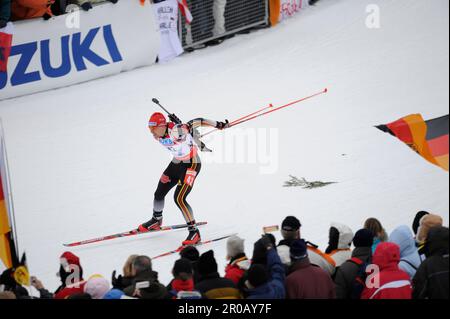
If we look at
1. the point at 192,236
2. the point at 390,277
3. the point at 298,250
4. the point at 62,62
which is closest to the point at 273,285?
the point at 298,250

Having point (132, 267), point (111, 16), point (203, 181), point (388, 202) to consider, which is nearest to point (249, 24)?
point (111, 16)

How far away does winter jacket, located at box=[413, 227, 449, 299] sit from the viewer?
19.6ft

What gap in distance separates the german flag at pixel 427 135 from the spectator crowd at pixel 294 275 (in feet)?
1.62

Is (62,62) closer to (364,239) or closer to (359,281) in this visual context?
(364,239)

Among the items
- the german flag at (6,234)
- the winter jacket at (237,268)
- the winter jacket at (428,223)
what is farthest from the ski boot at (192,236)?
the winter jacket at (428,223)

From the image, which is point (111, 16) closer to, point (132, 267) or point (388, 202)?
point (388, 202)

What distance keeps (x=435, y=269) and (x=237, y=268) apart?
1.33 metres

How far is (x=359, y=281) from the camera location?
642 cm

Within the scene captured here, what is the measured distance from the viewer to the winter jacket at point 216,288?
6.12 m

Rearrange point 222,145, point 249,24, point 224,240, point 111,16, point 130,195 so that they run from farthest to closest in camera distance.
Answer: point 249,24, point 111,16, point 222,145, point 130,195, point 224,240

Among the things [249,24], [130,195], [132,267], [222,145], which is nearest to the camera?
[132,267]

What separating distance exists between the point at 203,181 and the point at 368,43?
410cm

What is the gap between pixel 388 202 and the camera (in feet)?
30.2
